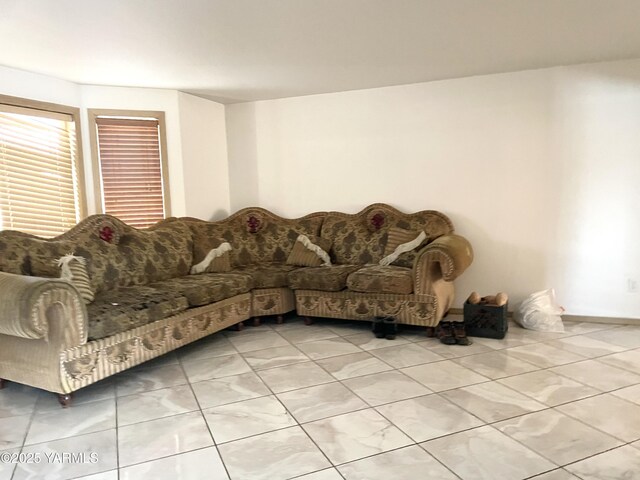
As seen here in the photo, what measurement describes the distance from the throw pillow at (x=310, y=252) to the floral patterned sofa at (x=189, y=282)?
0.8 inches

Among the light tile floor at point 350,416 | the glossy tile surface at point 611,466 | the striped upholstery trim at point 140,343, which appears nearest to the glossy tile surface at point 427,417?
the light tile floor at point 350,416

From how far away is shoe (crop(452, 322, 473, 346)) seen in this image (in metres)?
3.52

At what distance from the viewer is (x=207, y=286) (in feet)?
11.8

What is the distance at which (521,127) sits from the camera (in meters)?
4.16

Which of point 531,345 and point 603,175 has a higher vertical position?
point 603,175

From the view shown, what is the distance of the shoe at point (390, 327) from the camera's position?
3736 millimetres

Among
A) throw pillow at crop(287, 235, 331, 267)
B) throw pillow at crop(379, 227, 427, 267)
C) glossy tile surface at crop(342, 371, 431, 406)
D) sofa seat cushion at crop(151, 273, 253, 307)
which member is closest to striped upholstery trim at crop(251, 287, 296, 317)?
sofa seat cushion at crop(151, 273, 253, 307)

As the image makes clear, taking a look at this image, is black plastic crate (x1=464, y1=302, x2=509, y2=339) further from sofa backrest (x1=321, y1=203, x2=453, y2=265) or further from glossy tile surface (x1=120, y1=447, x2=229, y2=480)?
glossy tile surface (x1=120, y1=447, x2=229, y2=480)

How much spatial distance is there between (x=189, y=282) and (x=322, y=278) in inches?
44.4

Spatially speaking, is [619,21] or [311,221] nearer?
[619,21]

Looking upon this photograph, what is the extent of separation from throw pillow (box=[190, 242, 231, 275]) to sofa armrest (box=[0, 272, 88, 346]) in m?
1.55

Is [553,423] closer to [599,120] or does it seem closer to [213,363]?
[213,363]

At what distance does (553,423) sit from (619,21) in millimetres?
2456

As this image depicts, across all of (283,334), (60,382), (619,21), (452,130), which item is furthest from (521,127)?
(60,382)
